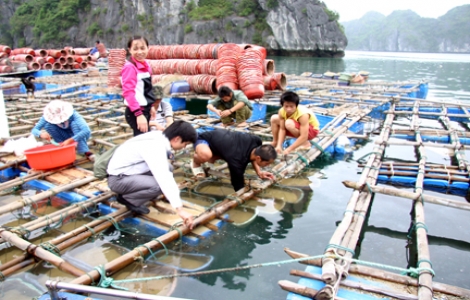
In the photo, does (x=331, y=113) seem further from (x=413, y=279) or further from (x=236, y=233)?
(x=413, y=279)

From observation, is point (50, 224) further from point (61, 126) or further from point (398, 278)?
point (398, 278)

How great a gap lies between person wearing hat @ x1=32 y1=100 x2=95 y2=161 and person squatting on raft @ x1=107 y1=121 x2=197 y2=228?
4.76 feet

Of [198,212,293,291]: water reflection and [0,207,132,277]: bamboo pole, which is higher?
[0,207,132,277]: bamboo pole

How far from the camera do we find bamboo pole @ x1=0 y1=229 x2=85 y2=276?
95.8 inches

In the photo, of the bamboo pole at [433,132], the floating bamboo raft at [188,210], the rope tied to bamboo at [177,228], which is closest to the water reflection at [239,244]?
the floating bamboo raft at [188,210]

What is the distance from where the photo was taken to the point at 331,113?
293 inches

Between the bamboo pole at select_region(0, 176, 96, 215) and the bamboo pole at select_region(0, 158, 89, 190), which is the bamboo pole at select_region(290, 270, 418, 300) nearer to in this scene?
the bamboo pole at select_region(0, 176, 96, 215)

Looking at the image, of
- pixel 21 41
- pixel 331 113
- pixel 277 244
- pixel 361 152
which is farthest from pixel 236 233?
pixel 21 41

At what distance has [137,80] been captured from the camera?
151 inches

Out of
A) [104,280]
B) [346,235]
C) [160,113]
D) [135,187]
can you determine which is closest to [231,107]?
[160,113]

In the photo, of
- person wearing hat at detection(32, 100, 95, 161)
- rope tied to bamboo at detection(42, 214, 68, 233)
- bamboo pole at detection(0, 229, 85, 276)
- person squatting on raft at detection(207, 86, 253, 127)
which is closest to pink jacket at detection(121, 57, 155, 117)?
person wearing hat at detection(32, 100, 95, 161)

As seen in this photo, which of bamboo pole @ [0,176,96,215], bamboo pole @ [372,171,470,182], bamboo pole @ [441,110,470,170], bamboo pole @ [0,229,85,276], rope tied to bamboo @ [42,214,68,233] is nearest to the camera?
bamboo pole @ [0,229,85,276]

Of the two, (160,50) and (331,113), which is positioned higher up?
(160,50)

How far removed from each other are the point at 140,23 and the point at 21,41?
2189cm
